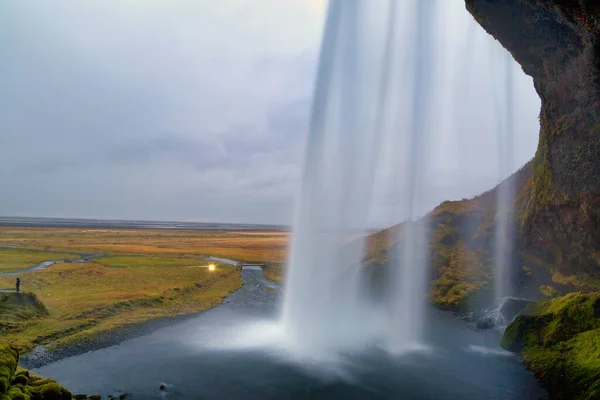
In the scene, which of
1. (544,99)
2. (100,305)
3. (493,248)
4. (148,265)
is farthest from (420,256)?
(148,265)

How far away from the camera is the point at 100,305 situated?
105 ft

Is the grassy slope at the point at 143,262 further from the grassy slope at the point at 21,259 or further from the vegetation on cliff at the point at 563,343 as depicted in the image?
the vegetation on cliff at the point at 563,343

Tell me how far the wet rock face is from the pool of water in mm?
11940

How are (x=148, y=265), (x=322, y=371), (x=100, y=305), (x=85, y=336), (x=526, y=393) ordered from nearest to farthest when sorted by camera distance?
(x=526, y=393) → (x=322, y=371) → (x=85, y=336) → (x=100, y=305) → (x=148, y=265)

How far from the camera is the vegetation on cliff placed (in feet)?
57.3

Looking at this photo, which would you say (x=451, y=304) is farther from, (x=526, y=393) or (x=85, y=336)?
(x=85, y=336)

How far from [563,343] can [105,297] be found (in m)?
40.0

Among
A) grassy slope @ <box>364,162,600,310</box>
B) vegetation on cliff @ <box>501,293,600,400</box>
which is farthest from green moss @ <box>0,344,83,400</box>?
grassy slope @ <box>364,162,600,310</box>

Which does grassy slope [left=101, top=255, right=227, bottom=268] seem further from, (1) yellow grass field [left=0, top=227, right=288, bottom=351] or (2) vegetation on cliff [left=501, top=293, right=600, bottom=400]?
(2) vegetation on cliff [left=501, top=293, right=600, bottom=400]

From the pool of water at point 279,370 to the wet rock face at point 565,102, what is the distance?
470 inches

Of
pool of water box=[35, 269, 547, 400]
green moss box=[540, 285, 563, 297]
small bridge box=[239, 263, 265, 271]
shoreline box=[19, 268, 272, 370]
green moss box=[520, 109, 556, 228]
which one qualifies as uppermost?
green moss box=[520, 109, 556, 228]

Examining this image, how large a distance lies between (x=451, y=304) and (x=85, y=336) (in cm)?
3482

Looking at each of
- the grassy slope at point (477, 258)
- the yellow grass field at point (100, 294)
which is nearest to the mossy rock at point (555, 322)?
the grassy slope at point (477, 258)

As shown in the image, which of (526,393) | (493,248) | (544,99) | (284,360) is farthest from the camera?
(493,248)
